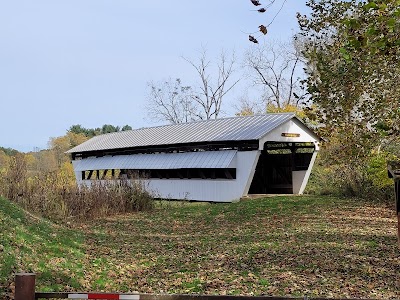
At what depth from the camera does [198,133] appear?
26.6m

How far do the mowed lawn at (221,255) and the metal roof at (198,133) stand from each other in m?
7.39

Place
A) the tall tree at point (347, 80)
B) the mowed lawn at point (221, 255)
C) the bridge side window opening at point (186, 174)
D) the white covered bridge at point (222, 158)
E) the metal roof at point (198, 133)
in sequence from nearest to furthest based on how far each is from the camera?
the mowed lawn at point (221, 255), the tall tree at point (347, 80), the white covered bridge at point (222, 158), the bridge side window opening at point (186, 174), the metal roof at point (198, 133)

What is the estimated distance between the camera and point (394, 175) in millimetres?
6973

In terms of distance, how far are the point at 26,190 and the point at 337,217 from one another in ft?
32.1

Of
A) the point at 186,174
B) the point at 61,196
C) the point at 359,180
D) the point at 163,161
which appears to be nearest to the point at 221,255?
the point at 61,196

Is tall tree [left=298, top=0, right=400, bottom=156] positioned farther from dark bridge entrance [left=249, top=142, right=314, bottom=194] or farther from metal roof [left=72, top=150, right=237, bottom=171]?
dark bridge entrance [left=249, top=142, right=314, bottom=194]

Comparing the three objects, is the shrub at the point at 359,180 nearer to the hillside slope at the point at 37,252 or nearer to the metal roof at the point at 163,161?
the metal roof at the point at 163,161

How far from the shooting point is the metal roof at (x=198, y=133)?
77.4 ft

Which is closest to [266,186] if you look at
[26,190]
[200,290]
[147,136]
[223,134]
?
[223,134]

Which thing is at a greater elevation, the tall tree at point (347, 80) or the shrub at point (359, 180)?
the tall tree at point (347, 80)

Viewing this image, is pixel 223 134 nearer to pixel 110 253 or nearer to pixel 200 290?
pixel 110 253

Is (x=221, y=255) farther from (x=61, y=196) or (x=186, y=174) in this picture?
(x=186, y=174)

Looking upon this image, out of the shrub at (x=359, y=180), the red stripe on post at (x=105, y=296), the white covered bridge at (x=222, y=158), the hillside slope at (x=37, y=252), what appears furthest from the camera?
the white covered bridge at (x=222, y=158)

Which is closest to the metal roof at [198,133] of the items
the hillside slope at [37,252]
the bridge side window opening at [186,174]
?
the bridge side window opening at [186,174]
